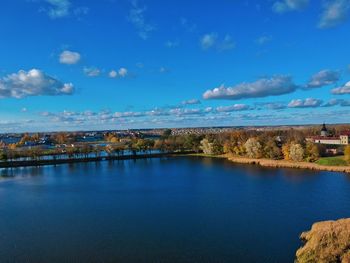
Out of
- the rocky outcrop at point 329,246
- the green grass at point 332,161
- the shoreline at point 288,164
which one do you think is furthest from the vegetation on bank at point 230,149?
the rocky outcrop at point 329,246

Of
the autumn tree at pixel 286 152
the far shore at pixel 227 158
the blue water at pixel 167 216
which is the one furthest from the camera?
the autumn tree at pixel 286 152

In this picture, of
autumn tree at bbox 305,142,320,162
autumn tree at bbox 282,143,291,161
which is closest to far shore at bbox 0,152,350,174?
autumn tree at bbox 282,143,291,161

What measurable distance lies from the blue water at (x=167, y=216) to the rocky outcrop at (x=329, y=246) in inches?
45.1

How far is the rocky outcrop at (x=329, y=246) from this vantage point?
16.3 meters

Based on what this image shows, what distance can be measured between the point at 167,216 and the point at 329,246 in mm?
12140

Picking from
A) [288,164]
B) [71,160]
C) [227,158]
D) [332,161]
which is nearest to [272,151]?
[288,164]

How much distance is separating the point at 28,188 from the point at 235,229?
2621 centimetres

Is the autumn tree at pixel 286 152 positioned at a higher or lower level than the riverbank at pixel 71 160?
higher

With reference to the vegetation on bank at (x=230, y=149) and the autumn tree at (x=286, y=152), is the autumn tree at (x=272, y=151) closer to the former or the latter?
the vegetation on bank at (x=230, y=149)

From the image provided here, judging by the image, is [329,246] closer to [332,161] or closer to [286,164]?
[332,161]

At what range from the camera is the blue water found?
19016mm

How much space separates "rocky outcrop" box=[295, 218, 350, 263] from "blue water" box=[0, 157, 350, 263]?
1145 mm

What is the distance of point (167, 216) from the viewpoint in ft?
86.4

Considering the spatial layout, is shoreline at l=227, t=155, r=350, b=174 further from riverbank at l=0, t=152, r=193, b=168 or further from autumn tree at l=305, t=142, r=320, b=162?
riverbank at l=0, t=152, r=193, b=168
